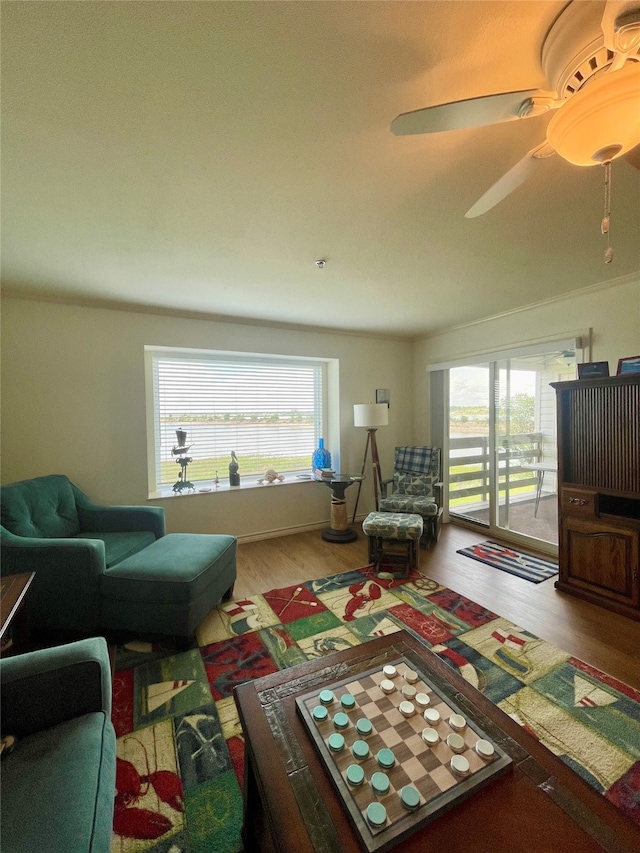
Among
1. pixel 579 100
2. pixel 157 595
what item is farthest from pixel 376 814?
pixel 579 100

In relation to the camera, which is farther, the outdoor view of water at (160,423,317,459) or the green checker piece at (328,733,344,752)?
the outdoor view of water at (160,423,317,459)

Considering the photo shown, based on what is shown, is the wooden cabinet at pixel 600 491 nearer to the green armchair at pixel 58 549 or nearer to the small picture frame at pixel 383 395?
the small picture frame at pixel 383 395

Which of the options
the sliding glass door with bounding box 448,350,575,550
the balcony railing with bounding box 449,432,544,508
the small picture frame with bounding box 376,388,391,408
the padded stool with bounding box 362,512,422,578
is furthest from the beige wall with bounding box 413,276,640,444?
the padded stool with bounding box 362,512,422,578

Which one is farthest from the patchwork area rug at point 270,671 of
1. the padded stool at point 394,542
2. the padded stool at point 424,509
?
the padded stool at point 424,509

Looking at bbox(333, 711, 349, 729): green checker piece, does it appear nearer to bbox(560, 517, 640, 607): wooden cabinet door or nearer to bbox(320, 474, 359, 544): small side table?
bbox(560, 517, 640, 607): wooden cabinet door

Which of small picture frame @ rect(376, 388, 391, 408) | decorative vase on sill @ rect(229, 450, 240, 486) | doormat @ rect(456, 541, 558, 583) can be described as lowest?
doormat @ rect(456, 541, 558, 583)

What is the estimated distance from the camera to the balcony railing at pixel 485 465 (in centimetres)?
358

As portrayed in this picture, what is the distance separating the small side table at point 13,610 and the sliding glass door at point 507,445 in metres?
3.97

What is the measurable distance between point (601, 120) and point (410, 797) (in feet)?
5.61

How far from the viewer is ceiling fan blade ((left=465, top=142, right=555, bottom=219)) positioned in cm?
107

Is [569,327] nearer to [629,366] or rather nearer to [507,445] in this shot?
[629,366]

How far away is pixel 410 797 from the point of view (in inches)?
30.7

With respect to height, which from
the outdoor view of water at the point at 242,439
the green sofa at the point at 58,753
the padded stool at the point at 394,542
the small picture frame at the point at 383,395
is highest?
the small picture frame at the point at 383,395

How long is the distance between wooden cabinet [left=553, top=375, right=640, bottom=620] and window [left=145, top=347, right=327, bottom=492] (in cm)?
271
